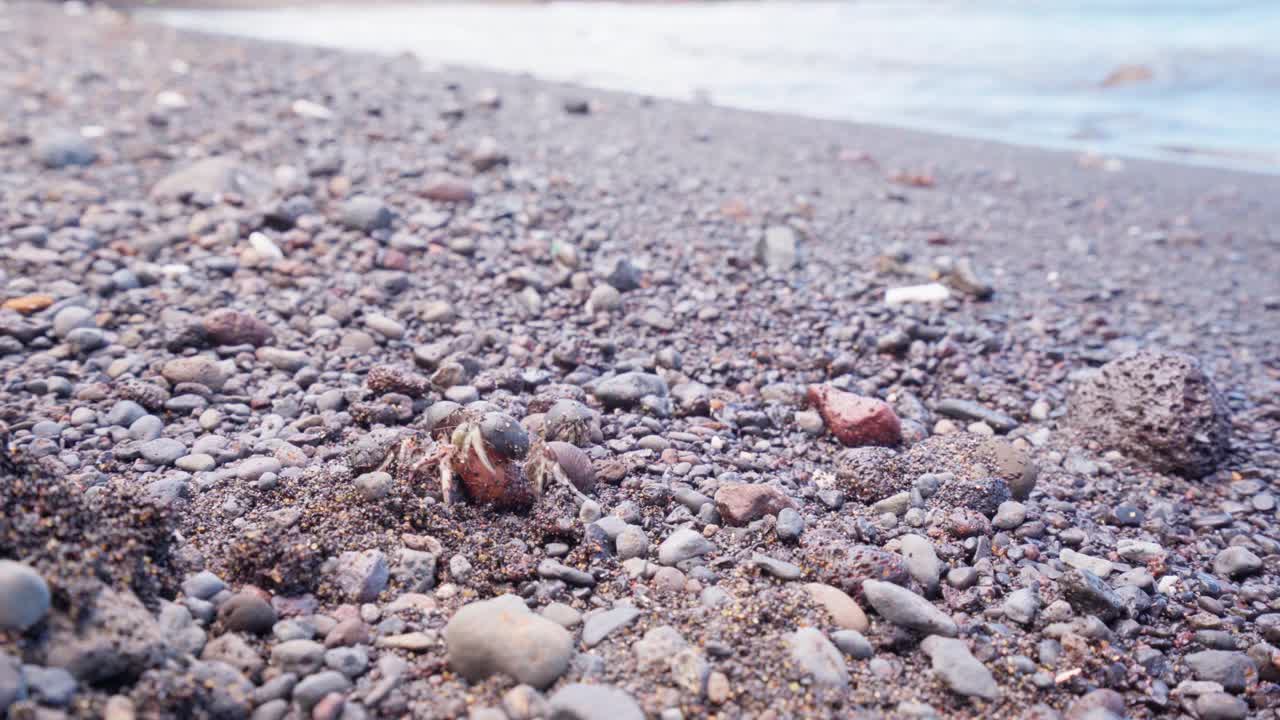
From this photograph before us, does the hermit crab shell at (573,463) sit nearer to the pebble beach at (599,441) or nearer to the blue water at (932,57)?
the pebble beach at (599,441)

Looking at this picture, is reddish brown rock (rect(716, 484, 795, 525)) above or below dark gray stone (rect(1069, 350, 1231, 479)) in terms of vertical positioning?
below

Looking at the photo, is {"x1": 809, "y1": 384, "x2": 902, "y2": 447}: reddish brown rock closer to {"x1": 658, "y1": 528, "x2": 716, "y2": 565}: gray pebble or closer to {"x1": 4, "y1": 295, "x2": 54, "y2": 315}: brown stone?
{"x1": 658, "y1": 528, "x2": 716, "y2": 565}: gray pebble

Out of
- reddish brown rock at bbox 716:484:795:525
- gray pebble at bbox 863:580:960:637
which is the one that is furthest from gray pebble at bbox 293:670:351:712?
gray pebble at bbox 863:580:960:637

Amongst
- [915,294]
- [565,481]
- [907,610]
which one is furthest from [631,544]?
[915,294]

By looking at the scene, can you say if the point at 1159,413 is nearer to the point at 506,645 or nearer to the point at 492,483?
the point at 492,483

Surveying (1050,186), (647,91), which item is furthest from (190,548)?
(647,91)

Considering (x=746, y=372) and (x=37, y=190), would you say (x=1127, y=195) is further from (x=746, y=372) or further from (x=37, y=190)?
(x=37, y=190)

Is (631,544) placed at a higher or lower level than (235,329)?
lower
